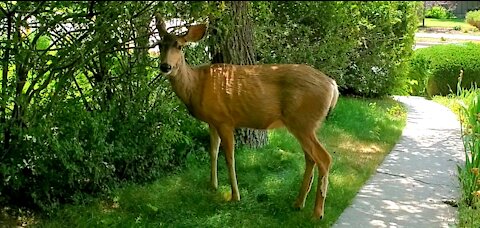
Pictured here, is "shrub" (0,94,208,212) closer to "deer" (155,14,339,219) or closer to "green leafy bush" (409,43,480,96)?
"deer" (155,14,339,219)

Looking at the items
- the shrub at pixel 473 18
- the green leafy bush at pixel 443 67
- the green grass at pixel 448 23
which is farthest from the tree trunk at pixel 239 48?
the green leafy bush at pixel 443 67

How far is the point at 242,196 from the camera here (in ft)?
17.9

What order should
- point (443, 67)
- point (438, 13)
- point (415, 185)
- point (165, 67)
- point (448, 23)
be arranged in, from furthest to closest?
point (443, 67) → point (438, 13) → point (448, 23) → point (415, 185) → point (165, 67)

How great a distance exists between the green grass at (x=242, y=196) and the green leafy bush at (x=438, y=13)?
3.11m

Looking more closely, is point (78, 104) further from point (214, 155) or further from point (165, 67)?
point (214, 155)

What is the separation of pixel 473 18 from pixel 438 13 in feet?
8.08

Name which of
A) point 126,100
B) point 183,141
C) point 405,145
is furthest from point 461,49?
point 126,100

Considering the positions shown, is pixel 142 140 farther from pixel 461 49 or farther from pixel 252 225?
pixel 461 49

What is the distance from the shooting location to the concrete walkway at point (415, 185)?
522 centimetres

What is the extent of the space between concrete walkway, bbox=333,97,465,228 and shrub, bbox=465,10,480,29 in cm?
145

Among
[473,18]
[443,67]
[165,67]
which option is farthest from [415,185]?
[443,67]

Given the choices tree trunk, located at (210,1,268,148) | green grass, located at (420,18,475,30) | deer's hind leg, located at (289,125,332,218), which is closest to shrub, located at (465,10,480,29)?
green grass, located at (420,18,475,30)

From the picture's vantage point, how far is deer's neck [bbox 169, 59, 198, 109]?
5.05 m

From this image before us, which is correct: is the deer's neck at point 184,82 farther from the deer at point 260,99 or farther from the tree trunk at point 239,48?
the tree trunk at point 239,48
